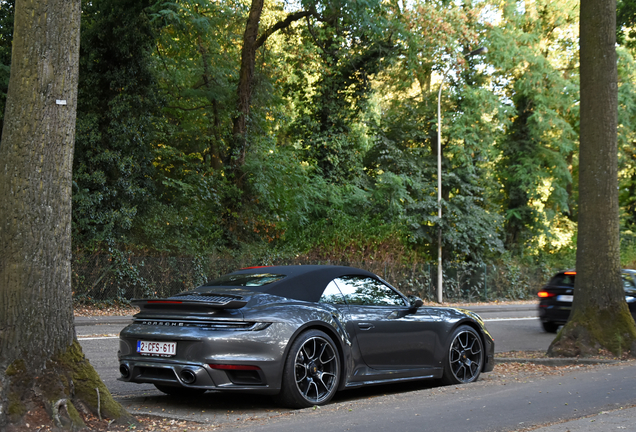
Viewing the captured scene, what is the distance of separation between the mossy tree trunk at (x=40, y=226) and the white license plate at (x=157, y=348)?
88 cm

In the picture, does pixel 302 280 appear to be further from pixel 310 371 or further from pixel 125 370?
pixel 125 370

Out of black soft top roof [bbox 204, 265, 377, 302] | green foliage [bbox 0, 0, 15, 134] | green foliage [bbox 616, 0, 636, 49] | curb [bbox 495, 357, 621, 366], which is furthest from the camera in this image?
green foliage [bbox 0, 0, 15, 134]

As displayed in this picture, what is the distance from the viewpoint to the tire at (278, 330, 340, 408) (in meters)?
6.34

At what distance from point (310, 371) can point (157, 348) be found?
145 centimetres

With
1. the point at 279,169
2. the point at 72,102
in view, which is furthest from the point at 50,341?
the point at 279,169

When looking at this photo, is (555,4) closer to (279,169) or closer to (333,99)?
(333,99)

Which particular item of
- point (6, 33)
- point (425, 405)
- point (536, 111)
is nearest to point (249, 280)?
point (425, 405)

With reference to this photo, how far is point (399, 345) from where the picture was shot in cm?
755

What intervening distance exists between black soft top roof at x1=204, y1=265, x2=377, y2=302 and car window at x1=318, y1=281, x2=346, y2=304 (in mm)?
41

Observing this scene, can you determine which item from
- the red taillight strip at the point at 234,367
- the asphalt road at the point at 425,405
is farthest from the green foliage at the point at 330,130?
the red taillight strip at the point at 234,367

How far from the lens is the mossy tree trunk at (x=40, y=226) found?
5141 millimetres

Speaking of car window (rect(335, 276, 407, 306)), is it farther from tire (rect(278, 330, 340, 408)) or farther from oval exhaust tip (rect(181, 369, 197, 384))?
oval exhaust tip (rect(181, 369, 197, 384))

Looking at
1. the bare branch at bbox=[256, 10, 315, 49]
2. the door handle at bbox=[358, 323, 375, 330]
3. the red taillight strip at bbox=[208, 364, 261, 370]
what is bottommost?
the red taillight strip at bbox=[208, 364, 261, 370]

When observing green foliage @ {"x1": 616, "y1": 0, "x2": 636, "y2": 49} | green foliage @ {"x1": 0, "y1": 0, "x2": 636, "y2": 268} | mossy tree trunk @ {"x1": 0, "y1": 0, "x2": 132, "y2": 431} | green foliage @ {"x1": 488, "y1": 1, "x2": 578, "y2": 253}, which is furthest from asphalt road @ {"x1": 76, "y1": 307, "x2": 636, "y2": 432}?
green foliage @ {"x1": 488, "y1": 1, "x2": 578, "y2": 253}
